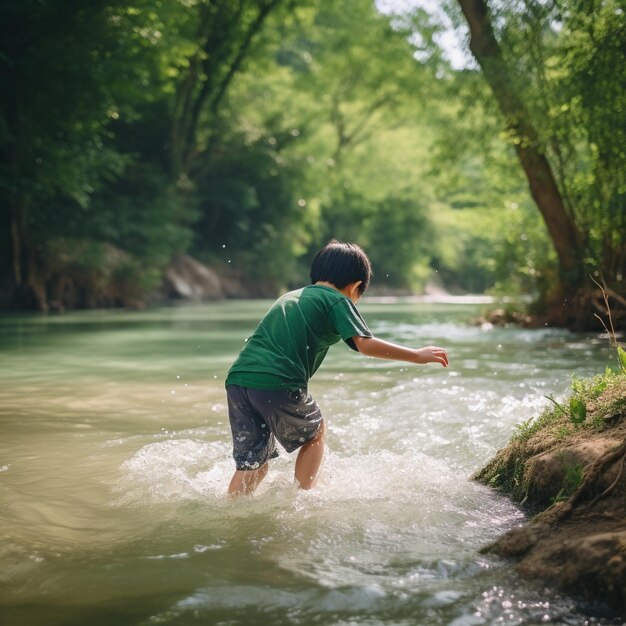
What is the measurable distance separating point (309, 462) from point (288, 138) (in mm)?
34042

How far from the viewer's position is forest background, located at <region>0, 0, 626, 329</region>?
12.8 meters

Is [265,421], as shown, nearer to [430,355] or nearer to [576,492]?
[430,355]

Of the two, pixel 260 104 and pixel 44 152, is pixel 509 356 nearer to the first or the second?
pixel 44 152

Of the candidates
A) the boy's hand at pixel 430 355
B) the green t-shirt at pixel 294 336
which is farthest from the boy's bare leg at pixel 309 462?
the boy's hand at pixel 430 355

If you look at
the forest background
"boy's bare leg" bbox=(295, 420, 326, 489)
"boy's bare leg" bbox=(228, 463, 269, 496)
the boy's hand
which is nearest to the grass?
the boy's hand

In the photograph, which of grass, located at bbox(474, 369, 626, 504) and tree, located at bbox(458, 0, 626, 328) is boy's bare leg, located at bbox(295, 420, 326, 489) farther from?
tree, located at bbox(458, 0, 626, 328)

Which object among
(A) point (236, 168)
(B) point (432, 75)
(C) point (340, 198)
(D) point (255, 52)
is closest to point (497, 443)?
(B) point (432, 75)

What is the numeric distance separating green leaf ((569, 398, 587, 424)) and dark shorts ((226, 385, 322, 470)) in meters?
1.42

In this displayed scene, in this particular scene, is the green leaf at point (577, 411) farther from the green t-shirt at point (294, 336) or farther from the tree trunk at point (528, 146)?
the tree trunk at point (528, 146)

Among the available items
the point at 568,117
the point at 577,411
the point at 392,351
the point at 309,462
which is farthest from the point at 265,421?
the point at 568,117

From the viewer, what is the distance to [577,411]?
4.20 metres

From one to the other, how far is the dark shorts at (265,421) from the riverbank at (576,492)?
1150 mm

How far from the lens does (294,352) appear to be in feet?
13.4

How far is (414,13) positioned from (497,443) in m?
18.1
